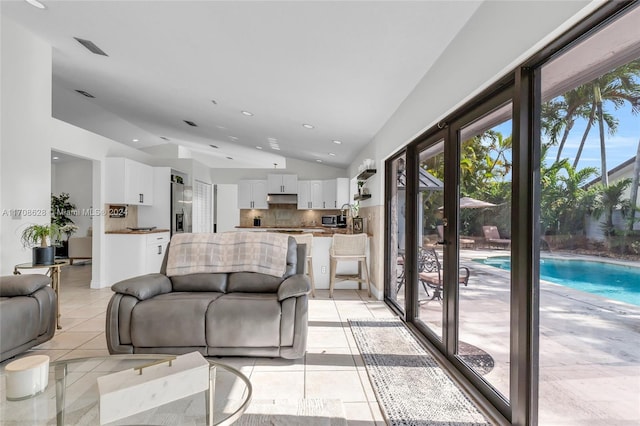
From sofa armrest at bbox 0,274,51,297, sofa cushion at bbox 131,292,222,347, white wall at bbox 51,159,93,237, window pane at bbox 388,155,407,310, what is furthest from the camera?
white wall at bbox 51,159,93,237

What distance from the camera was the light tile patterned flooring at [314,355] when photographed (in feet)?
7.20

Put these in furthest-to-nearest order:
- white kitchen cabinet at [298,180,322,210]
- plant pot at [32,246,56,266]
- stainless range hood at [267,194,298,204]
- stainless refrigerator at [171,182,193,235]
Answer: stainless range hood at [267,194,298,204] < white kitchen cabinet at [298,180,322,210] < stainless refrigerator at [171,182,193,235] < plant pot at [32,246,56,266]

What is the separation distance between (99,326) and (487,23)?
4397 mm

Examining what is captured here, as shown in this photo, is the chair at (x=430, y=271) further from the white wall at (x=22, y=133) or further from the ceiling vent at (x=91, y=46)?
the white wall at (x=22, y=133)

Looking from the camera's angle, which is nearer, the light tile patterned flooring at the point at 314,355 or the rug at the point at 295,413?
the rug at the point at 295,413

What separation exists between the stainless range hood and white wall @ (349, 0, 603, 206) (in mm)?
5669

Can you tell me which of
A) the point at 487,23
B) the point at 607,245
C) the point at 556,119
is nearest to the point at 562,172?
the point at 556,119

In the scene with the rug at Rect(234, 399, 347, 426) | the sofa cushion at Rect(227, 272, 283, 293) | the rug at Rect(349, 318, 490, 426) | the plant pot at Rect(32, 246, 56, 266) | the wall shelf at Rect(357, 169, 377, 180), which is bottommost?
the rug at Rect(349, 318, 490, 426)

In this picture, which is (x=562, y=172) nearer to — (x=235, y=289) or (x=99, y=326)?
(x=235, y=289)

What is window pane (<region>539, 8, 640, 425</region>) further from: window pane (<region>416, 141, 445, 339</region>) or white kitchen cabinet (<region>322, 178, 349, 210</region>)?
white kitchen cabinet (<region>322, 178, 349, 210</region>)

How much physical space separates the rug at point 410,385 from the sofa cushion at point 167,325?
4.57 ft

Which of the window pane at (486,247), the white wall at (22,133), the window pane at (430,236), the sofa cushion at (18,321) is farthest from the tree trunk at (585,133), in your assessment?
the white wall at (22,133)

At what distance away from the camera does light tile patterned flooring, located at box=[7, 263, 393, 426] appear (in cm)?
219

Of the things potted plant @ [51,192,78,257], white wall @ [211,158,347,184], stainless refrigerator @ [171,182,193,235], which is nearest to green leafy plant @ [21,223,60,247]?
stainless refrigerator @ [171,182,193,235]
